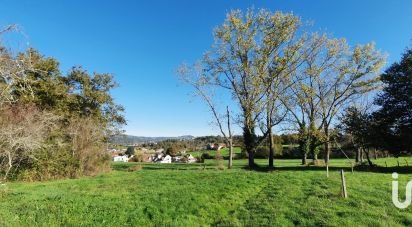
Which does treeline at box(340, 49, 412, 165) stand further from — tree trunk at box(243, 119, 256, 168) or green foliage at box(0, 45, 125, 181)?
green foliage at box(0, 45, 125, 181)

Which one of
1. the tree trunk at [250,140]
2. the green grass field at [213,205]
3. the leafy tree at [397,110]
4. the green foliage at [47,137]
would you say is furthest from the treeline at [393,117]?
the green foliage at [47,137]

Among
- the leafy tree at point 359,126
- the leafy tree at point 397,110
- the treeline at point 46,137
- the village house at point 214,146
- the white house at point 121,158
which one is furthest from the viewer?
the village house at point 214,146

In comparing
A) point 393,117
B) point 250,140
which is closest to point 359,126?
point 393,117

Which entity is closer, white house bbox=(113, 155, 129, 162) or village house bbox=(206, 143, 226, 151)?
white house bbox=(113, 155, 129, 162)

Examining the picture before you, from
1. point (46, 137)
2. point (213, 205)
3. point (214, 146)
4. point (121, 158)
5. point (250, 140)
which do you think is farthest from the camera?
point (214, 146)

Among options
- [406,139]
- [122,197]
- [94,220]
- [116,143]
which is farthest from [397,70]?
[116,143]

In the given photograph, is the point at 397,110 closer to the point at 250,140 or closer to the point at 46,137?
the point at 250,140

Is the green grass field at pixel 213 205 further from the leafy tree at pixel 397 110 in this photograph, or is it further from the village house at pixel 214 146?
the village house at pixel 214 146

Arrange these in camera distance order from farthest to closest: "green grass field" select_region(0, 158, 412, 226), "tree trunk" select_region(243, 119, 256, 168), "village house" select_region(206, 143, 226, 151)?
"village house" select_region(206, 143, 226, 151) → "tree trunk" select_region(243, 119, 256, 168) → "green grass field" select_region(0, 158, 412, 226)

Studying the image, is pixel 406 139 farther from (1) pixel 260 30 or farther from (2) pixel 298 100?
(1) pixel 260 30

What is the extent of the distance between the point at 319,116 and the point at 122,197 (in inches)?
1201

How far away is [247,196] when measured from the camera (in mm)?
15898

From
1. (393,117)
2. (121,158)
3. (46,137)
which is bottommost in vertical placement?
(121,158)

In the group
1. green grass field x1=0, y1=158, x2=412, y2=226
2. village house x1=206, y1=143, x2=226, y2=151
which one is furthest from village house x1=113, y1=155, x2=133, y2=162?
green grass field x1=0, y1=158, x2=412, y2=226
